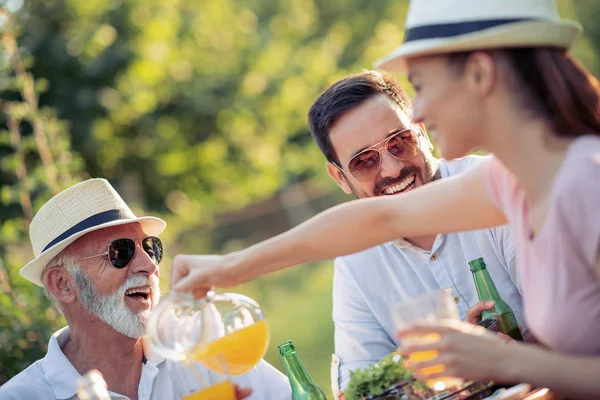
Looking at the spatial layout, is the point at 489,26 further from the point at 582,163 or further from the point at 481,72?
the point at 582,163

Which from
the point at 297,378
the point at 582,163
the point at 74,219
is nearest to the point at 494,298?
the point at 297,378

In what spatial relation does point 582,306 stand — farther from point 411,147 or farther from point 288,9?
point 288,9

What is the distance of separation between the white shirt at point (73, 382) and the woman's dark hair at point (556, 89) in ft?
6.55

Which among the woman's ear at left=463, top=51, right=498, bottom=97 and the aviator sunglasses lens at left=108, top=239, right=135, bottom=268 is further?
the aviator sunglasses lens at left=108, top=239, right=135, bottom=268

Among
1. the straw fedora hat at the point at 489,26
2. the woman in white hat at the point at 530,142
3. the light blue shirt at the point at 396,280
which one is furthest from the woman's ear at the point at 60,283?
the straw fedora hat at the point at 489,26

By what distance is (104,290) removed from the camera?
409 centimetres

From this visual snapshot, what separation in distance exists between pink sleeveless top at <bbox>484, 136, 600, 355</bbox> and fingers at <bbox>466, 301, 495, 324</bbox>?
3.12 ft

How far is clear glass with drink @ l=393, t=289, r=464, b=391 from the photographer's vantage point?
6.86 feet

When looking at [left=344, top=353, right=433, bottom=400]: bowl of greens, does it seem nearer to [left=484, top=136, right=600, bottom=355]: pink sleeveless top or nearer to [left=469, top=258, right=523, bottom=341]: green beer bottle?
[left=484, top=136, right=600, bottom=355]: pink sleeveless top

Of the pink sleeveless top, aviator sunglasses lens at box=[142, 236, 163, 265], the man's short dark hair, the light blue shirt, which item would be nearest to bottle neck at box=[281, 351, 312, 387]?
the light blue shirt

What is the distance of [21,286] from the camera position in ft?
19.8

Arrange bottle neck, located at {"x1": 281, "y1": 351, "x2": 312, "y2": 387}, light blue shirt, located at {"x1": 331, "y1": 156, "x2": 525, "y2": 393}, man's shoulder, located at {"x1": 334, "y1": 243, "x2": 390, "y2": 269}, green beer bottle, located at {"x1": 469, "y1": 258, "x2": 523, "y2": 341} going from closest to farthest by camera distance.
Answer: bottle neck, located at {"x1": 281, "y1": 351, "x2": 312, "y2": 387} → green beer bottle, located at {"x1": 469, "y1": 258, "x2": 523, "y2": 341} → light blue shirt, located at {"x1": 331, "y1": 156, "x2": 525, "y2": 393} → man's shoulder, located at {"x1": 334, "y1": 243, "x2": 390, "y2": 269}

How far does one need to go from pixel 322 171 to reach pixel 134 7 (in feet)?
22.0

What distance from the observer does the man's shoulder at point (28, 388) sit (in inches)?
146
